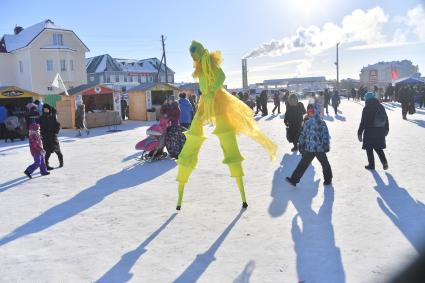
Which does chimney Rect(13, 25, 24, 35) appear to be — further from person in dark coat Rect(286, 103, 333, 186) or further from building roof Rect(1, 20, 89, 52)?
person in dark coat Rect(286, 103, 333, 186)

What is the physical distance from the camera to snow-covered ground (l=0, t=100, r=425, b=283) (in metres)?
3.85

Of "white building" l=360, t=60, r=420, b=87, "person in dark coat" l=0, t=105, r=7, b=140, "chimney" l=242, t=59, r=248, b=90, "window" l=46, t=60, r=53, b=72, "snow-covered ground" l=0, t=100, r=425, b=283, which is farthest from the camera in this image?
"white building" l=360, t=60, r=420, b=87

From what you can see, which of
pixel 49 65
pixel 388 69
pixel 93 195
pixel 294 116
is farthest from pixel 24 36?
pixel 388 69

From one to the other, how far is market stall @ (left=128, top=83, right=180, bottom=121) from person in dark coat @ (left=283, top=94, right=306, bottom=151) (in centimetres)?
1332

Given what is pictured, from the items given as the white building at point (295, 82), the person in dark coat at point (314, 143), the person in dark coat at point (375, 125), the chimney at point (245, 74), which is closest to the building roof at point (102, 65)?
the chimney at point (245, 74)

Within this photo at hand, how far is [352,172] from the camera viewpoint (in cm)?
765

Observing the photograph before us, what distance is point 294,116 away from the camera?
33.4ft

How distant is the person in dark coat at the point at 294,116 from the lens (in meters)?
10.1

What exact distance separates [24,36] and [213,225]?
132 ft

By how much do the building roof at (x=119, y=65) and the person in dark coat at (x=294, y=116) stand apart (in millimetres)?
57530

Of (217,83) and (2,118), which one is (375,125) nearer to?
(217,83)

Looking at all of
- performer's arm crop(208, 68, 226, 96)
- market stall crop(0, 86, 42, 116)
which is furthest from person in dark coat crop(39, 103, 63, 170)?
market stall crop(0, 86, 42, 116)

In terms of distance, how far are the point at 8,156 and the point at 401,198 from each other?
10.5m

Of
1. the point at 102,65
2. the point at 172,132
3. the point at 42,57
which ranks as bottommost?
the point at 172,132
